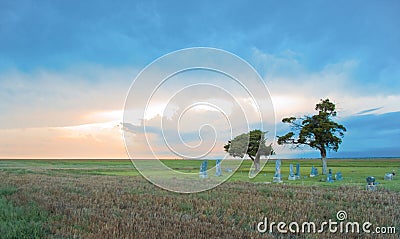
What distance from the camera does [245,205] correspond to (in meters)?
11.2

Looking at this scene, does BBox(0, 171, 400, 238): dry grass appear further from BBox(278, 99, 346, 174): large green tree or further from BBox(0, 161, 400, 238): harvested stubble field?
BBox(278, 99, 346, 174): large green tree

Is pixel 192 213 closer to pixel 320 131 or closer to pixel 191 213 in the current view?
pixel 191 213

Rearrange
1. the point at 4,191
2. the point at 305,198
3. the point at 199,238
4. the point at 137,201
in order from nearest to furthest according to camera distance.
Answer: the point at 199,238, the point at 137,201, the point at 305,198, the point at 4,191

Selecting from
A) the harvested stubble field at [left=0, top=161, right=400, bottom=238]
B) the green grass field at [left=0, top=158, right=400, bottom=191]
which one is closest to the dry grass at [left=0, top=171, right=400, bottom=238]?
the harvested stubble field at [left=0, top=161, right=400, bottom=238]

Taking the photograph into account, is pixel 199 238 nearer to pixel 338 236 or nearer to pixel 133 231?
pixel 133 231

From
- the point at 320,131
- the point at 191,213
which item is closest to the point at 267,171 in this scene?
the point at 320,131

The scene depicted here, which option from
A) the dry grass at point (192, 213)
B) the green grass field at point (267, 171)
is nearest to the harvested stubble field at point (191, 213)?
the dry grass at point (192, 213)

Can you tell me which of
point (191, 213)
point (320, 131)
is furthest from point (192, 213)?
point (320, 131)

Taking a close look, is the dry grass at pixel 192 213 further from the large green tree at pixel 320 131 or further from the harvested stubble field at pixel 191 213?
the large green tree at pixel 320 131

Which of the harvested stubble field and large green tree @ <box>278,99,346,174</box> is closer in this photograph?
the harvested stubble field

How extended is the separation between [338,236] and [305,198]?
5.85m

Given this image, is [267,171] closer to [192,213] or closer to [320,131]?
[320,131]

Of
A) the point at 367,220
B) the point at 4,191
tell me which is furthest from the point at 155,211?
the point at 4,191

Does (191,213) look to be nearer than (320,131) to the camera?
Yes
